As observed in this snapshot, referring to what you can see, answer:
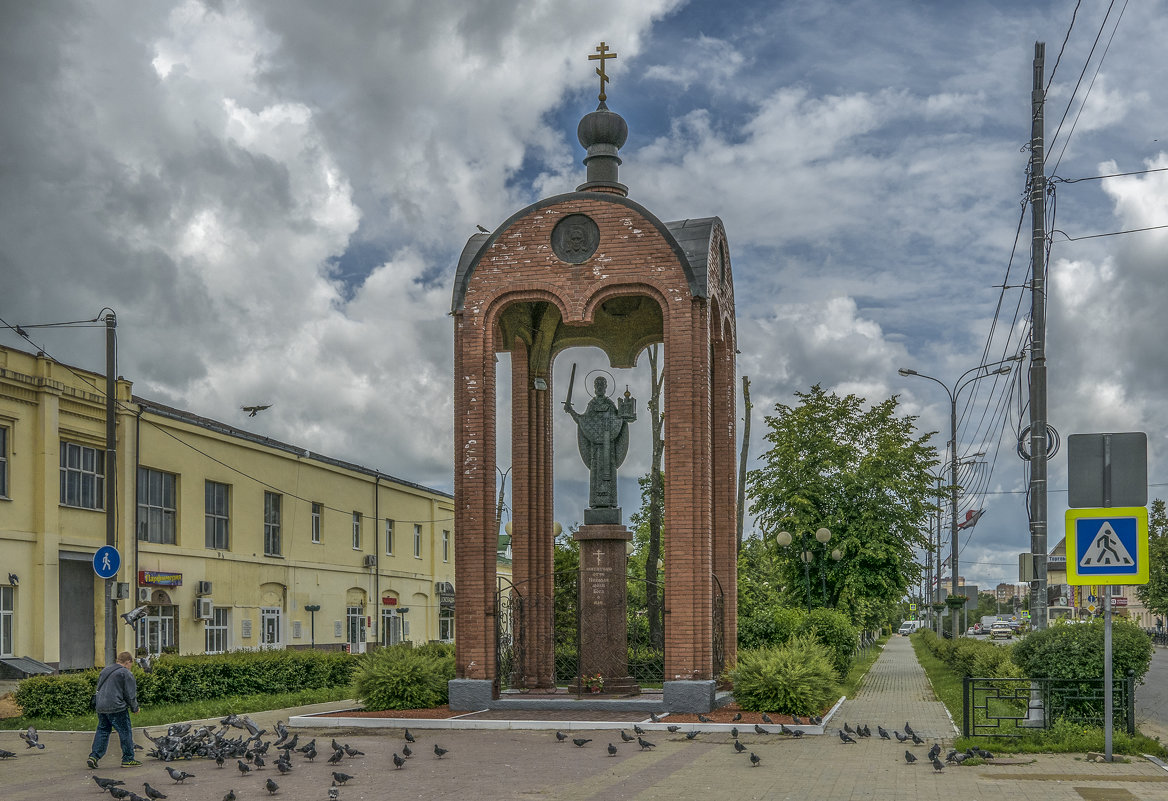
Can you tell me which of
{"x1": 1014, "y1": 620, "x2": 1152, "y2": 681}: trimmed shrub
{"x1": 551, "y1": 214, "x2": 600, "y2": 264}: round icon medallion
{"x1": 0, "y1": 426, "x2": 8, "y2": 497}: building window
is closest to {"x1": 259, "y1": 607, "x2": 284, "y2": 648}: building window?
{"x1": 0, "y1": 426, "x2": 8, "y2": 497}: building window

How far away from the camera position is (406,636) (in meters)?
46.7

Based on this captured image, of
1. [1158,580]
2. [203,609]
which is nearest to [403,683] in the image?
[203,609]

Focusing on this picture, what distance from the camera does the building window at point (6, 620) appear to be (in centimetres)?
2505

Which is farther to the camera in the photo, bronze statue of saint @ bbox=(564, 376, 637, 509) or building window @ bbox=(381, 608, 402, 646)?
building window @ bbox=(381, 608, 402, 646)

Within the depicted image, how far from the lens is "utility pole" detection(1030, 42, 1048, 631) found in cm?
1656

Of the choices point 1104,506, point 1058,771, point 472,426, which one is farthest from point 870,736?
point 472,426

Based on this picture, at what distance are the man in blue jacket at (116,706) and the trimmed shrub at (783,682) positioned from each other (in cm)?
808

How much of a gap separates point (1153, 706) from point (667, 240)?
13.7 metres

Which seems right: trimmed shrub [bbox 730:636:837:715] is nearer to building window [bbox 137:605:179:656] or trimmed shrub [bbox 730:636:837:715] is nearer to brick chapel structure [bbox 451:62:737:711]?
A: brick chapel structure [bbox 451:62:737:711]

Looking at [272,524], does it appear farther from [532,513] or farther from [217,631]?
[532,513]

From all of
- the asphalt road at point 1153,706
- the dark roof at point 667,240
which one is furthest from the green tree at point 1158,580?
the dark roof at point 667,240

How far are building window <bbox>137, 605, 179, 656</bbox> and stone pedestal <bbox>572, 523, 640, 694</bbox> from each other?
1560cm

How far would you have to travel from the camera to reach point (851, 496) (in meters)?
33.8

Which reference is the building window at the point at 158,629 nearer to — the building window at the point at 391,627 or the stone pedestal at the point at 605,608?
the building window at the point at 391,627
